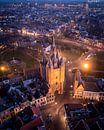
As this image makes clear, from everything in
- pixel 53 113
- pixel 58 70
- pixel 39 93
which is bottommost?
pixel 53 113

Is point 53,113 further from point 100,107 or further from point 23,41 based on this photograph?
point 23,41

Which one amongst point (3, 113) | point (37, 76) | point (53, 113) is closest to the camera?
point (3, 113)

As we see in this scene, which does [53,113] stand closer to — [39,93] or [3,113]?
[39,93]

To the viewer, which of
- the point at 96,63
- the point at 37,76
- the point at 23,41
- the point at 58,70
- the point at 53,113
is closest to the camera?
the point at 53,113

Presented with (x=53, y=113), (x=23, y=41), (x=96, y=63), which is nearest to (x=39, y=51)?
(x=23, y=41)

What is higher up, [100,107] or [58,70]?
[58,70]

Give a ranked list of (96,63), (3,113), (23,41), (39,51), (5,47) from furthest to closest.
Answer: (23,41) → (5,47) → (39,51) → (96,63) → (3,113)

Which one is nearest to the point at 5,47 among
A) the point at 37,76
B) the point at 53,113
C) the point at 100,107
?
the point at 37,76

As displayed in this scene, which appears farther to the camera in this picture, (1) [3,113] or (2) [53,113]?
(2) [53,113]

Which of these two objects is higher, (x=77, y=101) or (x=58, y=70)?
(x=58, y=70)
